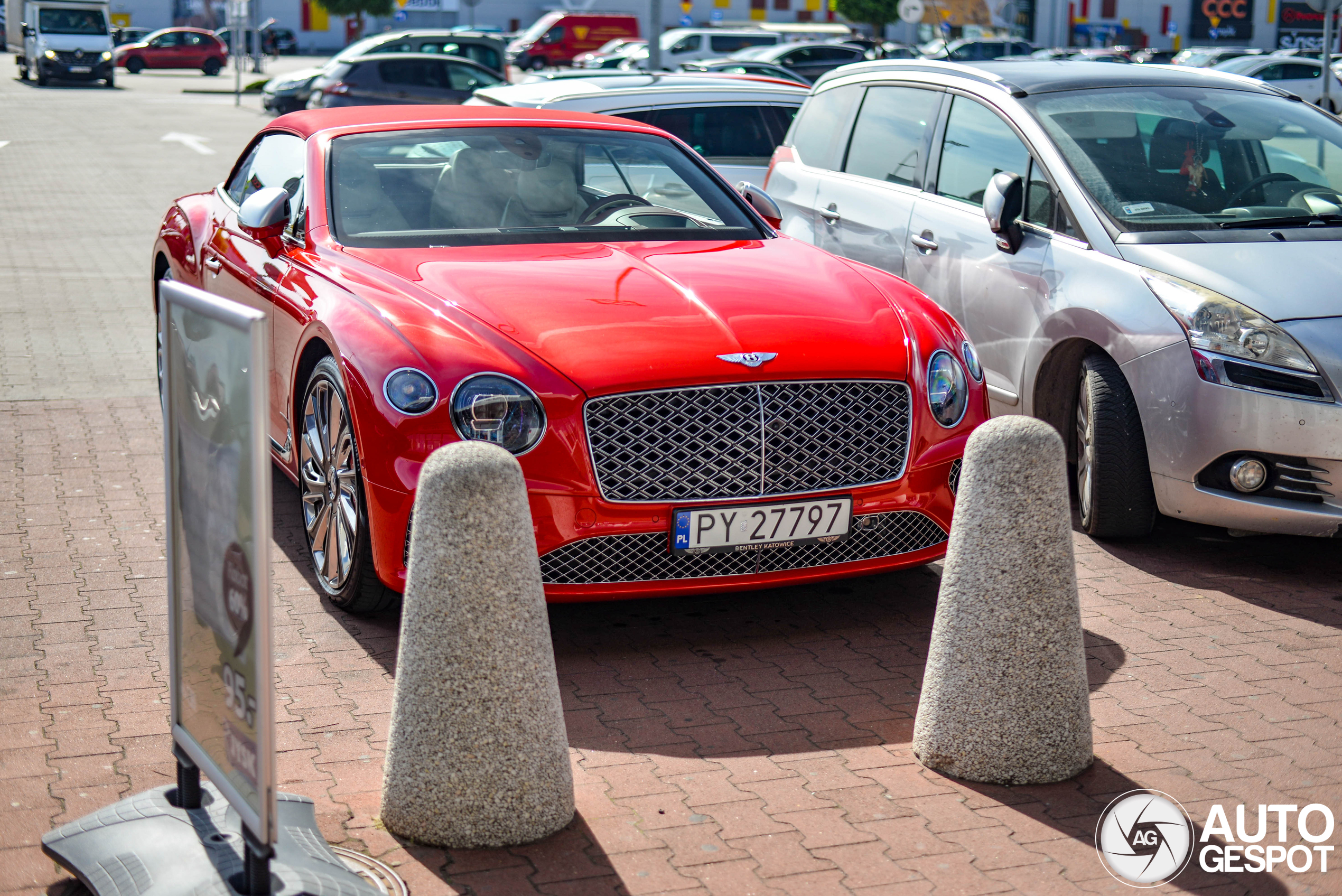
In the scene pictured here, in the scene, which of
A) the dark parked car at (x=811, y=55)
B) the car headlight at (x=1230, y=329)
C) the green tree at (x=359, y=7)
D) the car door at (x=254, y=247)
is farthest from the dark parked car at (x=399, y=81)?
the green tree at (x=359, y=7)

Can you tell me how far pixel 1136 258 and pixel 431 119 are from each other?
2.86 m

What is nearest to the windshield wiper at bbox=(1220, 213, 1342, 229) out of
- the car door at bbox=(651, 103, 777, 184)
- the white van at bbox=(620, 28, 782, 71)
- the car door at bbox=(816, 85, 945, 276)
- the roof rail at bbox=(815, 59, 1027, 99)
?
the roof rail at bbox=(815, 59, 1027, 99)

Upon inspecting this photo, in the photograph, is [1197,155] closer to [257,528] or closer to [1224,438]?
[1224,438]

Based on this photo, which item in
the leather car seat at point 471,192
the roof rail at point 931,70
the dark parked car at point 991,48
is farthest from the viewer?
the dark parked car at point 991,48

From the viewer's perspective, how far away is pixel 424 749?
325cm

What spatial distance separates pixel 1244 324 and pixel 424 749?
11.0 feet

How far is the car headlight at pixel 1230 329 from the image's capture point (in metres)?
5.02

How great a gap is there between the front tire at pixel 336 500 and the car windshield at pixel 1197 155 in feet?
10.2

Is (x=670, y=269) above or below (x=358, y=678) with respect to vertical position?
above

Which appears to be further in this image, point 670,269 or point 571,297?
point 670,269

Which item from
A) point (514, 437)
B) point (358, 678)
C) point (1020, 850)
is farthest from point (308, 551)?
point (1020, 850)

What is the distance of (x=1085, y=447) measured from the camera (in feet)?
18.6

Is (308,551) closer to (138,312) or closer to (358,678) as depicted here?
(358,678)

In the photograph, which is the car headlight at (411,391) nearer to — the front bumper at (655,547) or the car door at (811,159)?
the front bumper at (655,547)
